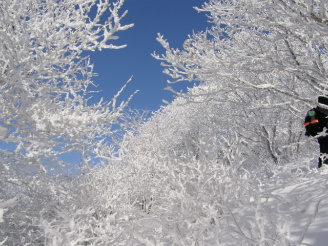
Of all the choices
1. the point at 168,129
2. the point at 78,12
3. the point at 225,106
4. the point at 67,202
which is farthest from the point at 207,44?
the point at 168,129

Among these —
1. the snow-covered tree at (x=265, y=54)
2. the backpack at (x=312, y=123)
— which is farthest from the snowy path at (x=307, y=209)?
the backpack at (x=312, y=123)

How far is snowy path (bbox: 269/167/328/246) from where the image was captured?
5.83 ft

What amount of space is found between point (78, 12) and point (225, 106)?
8.33m

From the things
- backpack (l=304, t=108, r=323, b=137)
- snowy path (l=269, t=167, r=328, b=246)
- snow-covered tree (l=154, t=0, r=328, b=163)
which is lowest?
snowy path (l=269, t=167, r=328, b=246)

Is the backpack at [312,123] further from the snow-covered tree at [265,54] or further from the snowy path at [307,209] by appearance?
the snowy path at [307,209]

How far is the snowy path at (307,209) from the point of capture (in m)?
1.78

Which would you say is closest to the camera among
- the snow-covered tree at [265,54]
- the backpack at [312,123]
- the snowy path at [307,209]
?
the snowy path at [307,209]

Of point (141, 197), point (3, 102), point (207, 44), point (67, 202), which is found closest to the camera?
point (3, 102)

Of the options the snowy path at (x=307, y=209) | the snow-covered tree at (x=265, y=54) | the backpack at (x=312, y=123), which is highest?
the snow-covered tree at (x=265, y=54)

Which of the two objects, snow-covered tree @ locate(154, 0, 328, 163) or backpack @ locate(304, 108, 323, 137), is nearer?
snow-covered tree @ locate(154, 0, 328, 163)

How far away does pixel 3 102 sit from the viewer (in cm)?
321

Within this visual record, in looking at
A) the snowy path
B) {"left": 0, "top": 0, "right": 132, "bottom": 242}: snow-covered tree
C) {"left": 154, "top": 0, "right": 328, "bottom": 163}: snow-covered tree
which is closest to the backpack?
{"left": 154, "top": 0, "right": 328, "bottom": 163}: snow-covered tree

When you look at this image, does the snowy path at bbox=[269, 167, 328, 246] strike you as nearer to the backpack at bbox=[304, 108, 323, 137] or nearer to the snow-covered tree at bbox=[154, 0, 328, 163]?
the snow-covered tree at bbox=[154, 0, 328, 163]

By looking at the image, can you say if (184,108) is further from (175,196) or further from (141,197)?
(175,196)
